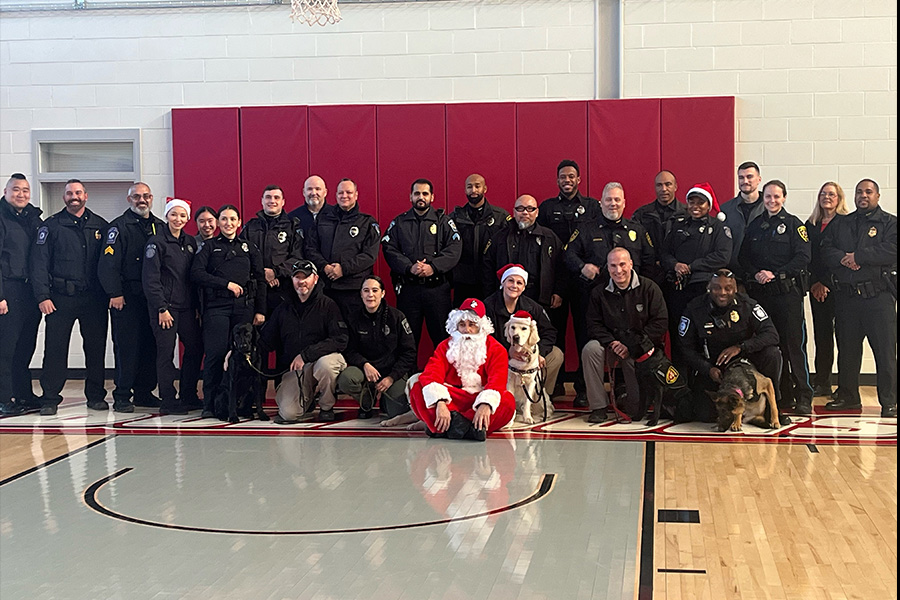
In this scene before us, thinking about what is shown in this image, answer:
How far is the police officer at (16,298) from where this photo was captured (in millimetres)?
7758

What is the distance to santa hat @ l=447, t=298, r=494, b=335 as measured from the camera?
6.79m

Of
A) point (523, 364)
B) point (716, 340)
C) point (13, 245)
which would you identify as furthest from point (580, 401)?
point (13, 245)

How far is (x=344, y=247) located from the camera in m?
7.91

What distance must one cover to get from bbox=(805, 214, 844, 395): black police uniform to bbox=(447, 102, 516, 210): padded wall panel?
9.27 feet

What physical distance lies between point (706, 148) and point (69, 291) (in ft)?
18.9

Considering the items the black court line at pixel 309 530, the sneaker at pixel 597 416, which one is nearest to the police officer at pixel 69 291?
the black court line at pixel 309 530

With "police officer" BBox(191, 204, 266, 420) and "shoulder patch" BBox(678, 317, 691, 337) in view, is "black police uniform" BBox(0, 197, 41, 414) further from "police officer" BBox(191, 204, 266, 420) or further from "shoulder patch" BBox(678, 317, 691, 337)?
"shoulder patch" BBox(678, 317, 691, 337)

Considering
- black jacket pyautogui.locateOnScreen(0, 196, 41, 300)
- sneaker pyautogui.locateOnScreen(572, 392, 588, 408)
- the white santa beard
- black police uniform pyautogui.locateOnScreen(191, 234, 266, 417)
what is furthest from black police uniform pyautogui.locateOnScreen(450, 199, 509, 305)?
black jacket pyautogui.locateOnScreen(0, 196, 41, 300)

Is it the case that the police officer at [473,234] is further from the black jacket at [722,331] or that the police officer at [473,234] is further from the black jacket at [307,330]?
the black jacket at [722,331]

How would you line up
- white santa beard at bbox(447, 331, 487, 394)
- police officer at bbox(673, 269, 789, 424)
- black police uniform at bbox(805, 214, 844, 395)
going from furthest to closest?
1. black police uniform at bbox(805, 214, 844, 395)
2. police officer at bbox(673, 269, 789, 424)
3. white santa beard at bbox(447, 331, 487, 394)

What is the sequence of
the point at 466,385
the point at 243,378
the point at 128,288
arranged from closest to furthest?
the point at 466,385 → the point at 243,378 → the point at 128,288

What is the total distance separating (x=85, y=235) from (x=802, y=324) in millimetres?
5829

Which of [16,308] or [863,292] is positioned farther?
[16,308]

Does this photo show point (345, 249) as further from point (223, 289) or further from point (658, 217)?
point (658, 217)
